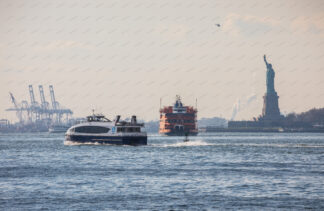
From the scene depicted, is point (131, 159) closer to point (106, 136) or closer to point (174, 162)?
point (174, 162)

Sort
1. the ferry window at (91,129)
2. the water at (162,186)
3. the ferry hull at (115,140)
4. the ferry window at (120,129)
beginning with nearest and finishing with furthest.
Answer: the water at (162,186) → the ferry hull at (115,140) → the ferry window at (120,129) → the ferry window at (91,129)

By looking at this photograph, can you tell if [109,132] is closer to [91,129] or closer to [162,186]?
[91,129]

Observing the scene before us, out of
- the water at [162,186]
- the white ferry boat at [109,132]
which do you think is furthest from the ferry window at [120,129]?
the water at [162,186]

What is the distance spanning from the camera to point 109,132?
100562mm

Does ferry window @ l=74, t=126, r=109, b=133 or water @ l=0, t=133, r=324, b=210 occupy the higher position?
ferry window @ l=74, t=126, r=109, b=133

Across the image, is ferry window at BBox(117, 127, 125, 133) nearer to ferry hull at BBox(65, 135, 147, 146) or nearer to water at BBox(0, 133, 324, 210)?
ferry hull at BBox(65, 135, 147, 146)

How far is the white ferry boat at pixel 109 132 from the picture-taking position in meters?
98.9

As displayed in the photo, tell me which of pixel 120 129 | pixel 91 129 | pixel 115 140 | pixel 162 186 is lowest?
pixel 162 186

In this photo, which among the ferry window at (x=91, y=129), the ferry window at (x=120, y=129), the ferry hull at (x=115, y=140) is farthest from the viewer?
the ferry window at (x=91, y=129)

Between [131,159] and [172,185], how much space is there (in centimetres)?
2755

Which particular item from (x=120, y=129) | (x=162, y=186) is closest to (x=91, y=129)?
(x=120, y=129)

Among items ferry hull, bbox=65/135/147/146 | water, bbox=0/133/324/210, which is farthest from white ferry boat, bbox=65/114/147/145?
water, bbox=0/133/324/210

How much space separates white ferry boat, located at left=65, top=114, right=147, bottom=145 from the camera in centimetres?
9888

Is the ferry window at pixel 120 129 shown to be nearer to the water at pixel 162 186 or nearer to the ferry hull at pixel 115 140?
the ferry hull at pixel 115 140
